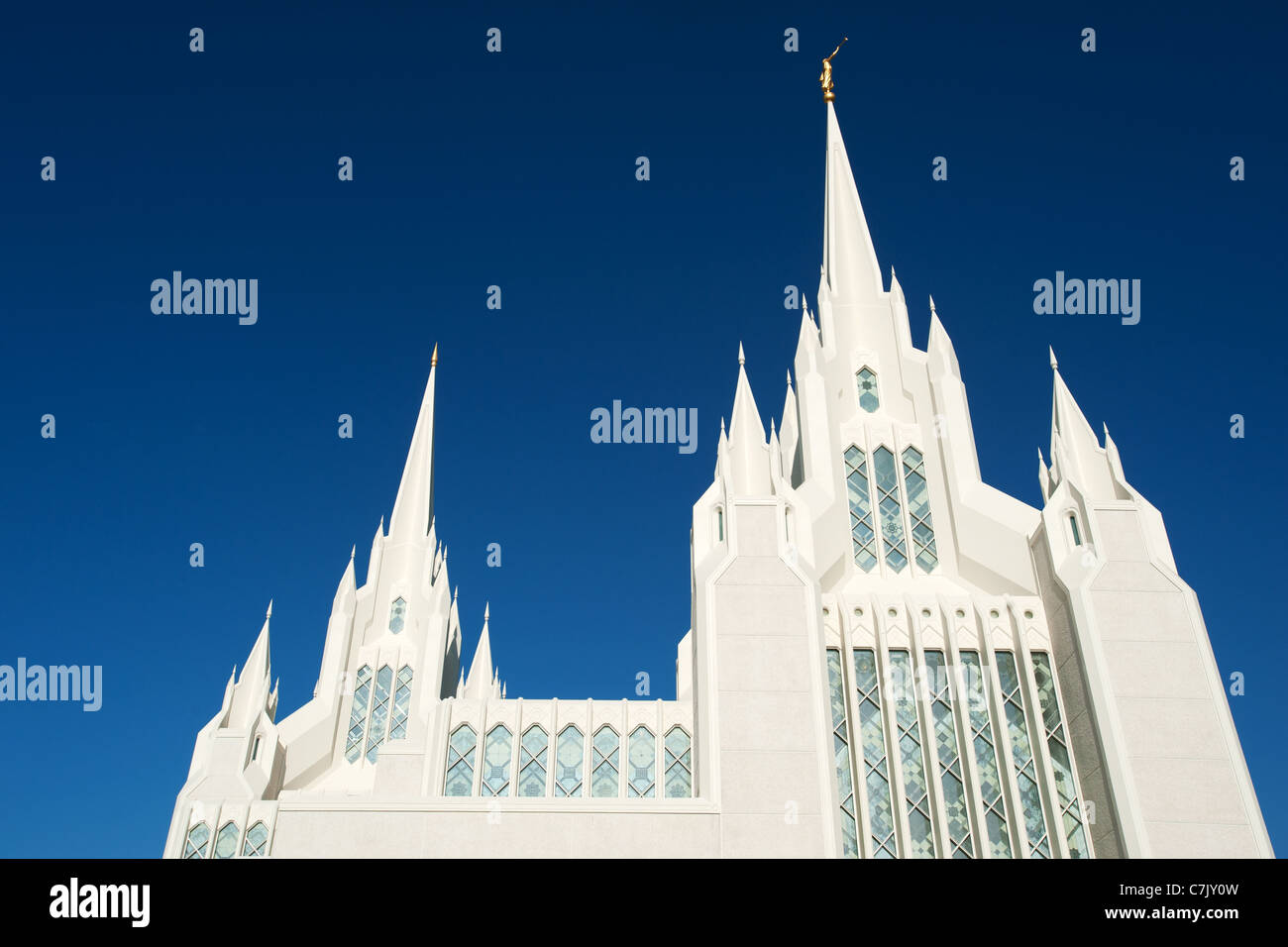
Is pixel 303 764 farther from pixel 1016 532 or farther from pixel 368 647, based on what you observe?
pixel 1016 532

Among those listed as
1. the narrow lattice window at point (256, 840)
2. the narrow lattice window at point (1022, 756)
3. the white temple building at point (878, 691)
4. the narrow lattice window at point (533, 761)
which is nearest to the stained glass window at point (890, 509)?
the white temple building at point (878, 691)

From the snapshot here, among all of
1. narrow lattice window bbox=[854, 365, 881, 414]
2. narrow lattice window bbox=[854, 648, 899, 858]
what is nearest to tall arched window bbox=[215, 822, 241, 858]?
narrow lattice window bbox=[854, 648, 899, 858]

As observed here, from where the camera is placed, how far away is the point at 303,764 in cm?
3331

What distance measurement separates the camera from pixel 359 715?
34.9 metres

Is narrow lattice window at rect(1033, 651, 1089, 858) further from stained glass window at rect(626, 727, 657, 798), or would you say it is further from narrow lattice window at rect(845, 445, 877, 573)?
stained glass window at rect(626, 727, 657, 798)

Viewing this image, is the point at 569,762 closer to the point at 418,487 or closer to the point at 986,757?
the point at 986,757

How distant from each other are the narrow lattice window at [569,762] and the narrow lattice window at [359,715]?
10.4 m

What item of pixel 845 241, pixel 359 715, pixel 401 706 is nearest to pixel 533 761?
pixel 401 706

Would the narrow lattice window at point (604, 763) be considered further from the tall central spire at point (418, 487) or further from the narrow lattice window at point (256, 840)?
the tall central spire at point (418, 487)

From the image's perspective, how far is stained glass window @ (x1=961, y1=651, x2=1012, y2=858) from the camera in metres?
17.5

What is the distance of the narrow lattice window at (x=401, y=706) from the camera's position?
1345 inches

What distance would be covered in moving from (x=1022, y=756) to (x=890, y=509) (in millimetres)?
6025

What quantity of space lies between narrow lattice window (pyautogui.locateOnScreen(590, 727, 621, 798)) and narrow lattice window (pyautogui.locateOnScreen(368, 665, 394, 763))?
32.7 ft
